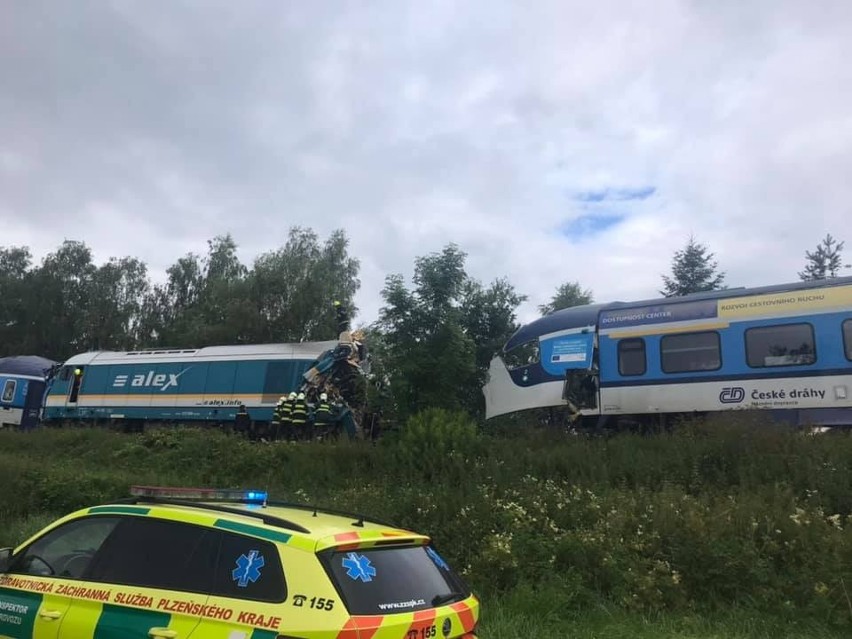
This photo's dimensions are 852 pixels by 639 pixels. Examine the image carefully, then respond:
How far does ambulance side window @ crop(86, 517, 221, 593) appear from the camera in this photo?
13.2 ft

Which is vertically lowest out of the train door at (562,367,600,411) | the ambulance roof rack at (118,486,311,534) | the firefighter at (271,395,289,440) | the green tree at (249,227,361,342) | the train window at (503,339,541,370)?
the ambulance roof rack at (118,486,311,534)

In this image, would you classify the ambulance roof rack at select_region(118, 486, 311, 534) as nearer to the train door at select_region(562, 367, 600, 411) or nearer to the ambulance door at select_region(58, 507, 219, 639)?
the ambulance door at select_region(58, 507, 219, 639)

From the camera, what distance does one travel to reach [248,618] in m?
3.62

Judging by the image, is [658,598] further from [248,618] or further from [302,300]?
[302,300]

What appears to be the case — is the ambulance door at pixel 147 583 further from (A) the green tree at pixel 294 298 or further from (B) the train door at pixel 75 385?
(A) the green tree at pixel 294 298

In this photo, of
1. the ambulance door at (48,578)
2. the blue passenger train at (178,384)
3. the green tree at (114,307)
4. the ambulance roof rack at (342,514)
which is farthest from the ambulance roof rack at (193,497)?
the green tree at (114,307)

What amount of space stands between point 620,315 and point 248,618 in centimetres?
1287

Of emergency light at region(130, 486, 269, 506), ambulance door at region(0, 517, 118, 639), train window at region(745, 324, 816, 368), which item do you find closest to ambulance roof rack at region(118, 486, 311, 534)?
emergency light at region(130, 486, 269, 506)

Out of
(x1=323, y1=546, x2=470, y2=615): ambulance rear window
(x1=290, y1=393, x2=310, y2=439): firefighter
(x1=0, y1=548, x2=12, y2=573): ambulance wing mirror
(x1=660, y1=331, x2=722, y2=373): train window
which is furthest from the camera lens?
(x1=290, y1=393, x2=310, y2=439): firefighter

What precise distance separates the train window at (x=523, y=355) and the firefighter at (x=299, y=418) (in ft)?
19.2

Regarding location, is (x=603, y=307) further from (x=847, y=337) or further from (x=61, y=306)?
(x=61, y=306)

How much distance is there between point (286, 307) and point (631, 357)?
97.3ft

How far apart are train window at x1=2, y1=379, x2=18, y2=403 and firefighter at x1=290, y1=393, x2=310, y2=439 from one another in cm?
2152

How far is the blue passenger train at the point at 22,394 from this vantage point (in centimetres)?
3372
